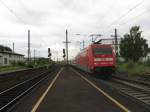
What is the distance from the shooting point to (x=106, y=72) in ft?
116

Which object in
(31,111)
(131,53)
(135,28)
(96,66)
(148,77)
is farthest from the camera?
(135,28)

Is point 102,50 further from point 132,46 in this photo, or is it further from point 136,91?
point 132,46

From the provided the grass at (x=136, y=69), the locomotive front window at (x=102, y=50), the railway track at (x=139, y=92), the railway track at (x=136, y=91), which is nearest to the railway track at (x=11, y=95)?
the railway track at (x=136, y=91)

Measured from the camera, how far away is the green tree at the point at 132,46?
2083 inches

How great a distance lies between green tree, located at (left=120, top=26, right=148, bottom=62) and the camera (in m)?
52.9

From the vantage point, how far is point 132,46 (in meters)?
53.8

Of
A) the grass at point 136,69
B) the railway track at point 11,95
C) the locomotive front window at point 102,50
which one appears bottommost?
the railway track at point 11,95

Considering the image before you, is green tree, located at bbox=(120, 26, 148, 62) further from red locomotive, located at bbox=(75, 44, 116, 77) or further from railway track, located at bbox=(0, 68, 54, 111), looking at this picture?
railway track, located at bbox=(0, 68, 54, 111)

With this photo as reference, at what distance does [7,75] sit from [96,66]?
960cm

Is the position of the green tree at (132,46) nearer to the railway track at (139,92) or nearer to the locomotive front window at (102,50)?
the locomotive front window at (102,50)

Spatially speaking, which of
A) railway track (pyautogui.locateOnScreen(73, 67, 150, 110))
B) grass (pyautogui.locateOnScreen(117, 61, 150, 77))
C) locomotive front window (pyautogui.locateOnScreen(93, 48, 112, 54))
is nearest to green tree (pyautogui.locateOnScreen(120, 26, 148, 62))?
grass (pyautogui.locateOnScreen(117, 61, 150, 77))

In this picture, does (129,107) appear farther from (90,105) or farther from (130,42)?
(130,42)

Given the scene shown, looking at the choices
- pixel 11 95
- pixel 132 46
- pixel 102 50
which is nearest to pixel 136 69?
pixel 102 50

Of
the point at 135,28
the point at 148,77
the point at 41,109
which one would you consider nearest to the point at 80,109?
the point at 41,109
